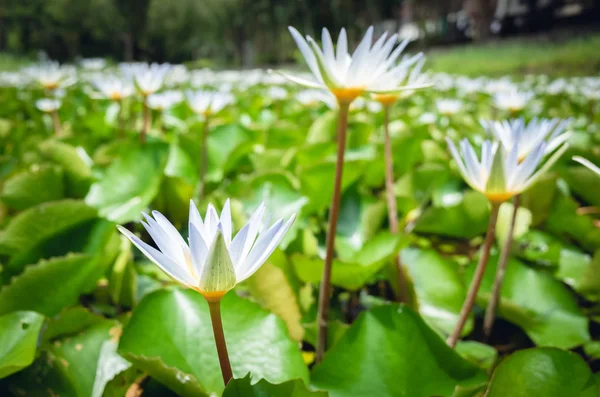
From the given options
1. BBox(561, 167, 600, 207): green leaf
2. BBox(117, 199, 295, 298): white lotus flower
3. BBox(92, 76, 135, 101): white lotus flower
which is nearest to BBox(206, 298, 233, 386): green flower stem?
BBox(117, 199, 295, 298): white lotus flower

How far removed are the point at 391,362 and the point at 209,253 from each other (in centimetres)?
28

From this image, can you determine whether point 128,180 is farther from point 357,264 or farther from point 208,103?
point 357,264

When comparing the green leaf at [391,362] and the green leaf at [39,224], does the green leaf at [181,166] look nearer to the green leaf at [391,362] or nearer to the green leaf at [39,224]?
the green leaf at [39,224]

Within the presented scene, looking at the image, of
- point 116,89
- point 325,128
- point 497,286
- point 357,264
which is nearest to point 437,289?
point 497,286

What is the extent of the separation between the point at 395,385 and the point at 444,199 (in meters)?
0.75

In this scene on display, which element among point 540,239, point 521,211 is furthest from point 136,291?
point 540,239

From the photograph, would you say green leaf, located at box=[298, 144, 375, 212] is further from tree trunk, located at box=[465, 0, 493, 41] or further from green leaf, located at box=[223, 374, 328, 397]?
tree trunk, located at box=[465, 0, 493, 41]

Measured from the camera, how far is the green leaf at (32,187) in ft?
2.87

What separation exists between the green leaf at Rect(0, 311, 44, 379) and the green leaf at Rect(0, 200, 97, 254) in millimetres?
232

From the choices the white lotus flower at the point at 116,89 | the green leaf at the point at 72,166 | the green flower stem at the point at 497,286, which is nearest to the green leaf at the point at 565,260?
the green flower stem at the point at 497,286

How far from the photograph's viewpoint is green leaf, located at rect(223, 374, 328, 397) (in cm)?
35

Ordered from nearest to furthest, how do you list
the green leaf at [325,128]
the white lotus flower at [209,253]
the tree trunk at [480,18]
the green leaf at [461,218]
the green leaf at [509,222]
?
1. the white lotus flower at [209,253]
2. the green leaf at [509,222]
3. the green leaf at [461,218]
4. the green leaf at [325,128]
5. the tree trunk at [480,18]

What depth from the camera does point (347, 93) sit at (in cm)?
50

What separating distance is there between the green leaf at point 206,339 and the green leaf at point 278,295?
7 cm
